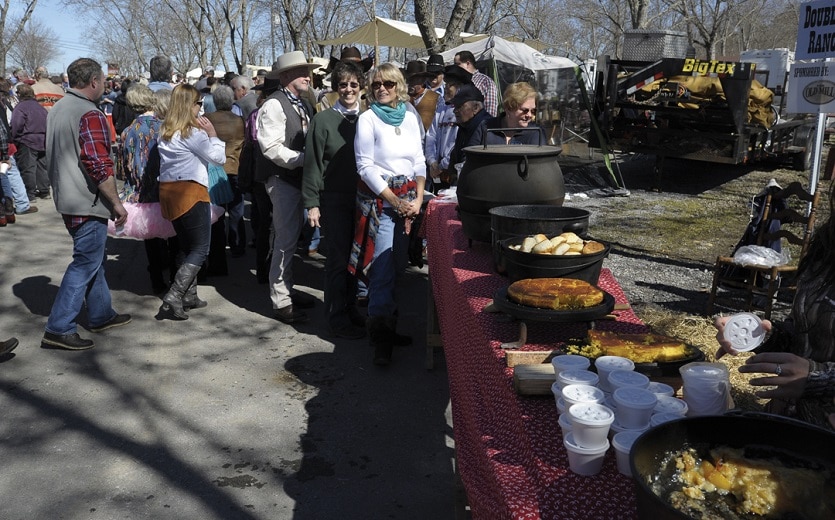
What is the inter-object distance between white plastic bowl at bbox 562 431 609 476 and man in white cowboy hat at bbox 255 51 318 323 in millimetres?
4215

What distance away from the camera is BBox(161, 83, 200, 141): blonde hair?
217 inches

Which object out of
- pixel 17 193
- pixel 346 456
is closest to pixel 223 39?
pixel 17 193

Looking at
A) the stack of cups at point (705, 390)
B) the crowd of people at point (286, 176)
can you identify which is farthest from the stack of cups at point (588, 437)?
the crowd of people at point (286, 176)

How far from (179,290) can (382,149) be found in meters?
2.35

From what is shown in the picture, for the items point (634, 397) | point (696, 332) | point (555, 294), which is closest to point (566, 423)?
point (634, 397)

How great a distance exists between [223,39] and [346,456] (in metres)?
51.1

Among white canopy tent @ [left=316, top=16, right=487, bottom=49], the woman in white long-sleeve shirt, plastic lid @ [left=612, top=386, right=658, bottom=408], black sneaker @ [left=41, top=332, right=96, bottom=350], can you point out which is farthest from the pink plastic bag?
white canopy tent @ [left=316, top=16, right=487, bottom=49]

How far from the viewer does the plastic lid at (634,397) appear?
1.65 meters

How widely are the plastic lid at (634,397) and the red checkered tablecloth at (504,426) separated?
16 centimetres

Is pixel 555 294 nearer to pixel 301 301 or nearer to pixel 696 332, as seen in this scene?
pixel 696 332

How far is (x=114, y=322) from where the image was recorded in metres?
5.77

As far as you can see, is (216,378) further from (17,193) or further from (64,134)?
(17,193)

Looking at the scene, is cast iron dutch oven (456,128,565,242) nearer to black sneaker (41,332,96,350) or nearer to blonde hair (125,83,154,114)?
black sneaker (41,332,96,350)

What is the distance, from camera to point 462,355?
288cm
